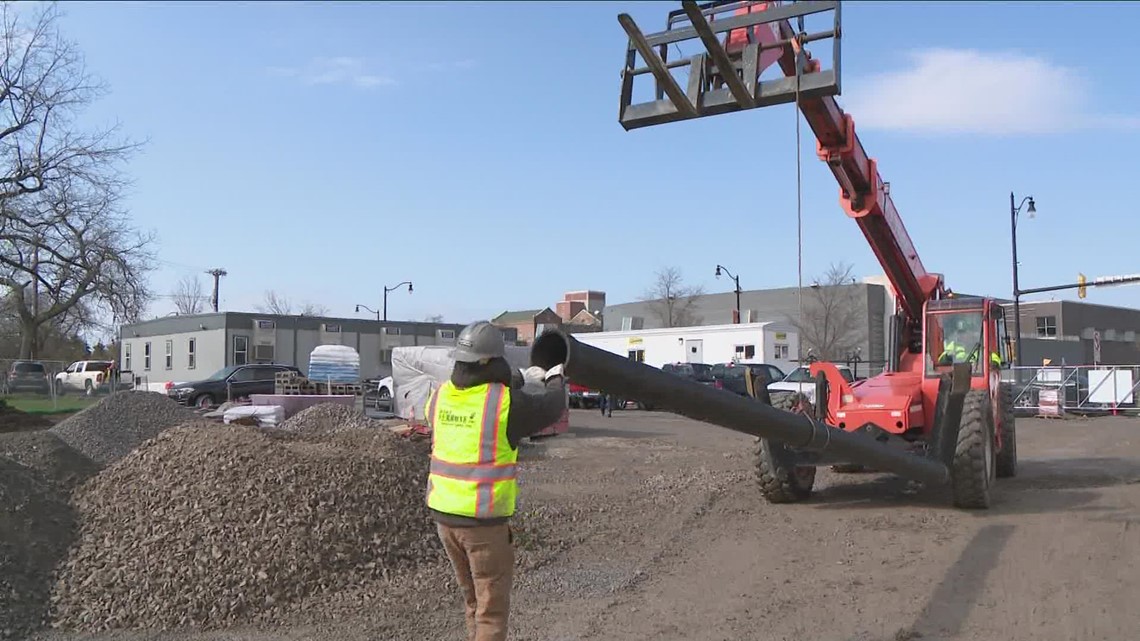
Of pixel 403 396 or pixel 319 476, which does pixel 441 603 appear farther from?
pixel 403 396

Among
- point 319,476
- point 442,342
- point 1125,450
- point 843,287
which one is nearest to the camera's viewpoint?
point 319,476

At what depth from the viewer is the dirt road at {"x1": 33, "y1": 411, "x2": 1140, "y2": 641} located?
6031 mm

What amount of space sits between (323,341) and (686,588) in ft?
129

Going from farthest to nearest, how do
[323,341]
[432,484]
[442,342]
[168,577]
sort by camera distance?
[442,342]
[323,341]
[168,577]
[432,484]

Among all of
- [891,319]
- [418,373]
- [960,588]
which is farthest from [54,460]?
[418,373]

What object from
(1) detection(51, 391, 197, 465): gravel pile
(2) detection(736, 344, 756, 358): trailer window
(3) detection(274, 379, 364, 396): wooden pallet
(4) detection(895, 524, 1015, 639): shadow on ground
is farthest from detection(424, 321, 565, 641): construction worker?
(2) detection(736, 344, 756, 358): trailer window

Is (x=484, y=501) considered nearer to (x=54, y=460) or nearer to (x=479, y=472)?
(x=479, y=472)

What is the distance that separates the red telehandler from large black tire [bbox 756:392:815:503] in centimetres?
1

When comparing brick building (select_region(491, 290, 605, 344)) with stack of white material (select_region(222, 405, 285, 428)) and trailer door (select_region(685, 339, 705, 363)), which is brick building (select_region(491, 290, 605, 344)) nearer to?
trailer door (select_region(685, 339, 705, 363))

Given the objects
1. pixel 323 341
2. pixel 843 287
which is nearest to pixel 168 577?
pixel 323 341

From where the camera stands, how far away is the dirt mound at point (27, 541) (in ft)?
20.4

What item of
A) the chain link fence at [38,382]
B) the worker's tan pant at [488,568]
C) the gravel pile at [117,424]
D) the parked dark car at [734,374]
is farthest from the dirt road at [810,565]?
the chain link fence at [38,382]

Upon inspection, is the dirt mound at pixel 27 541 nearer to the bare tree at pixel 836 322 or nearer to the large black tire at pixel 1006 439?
the large black tire at pixel 1006 439

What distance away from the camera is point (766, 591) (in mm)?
6816
